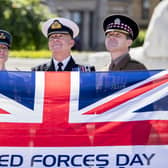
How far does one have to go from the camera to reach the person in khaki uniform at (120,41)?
4977 mm

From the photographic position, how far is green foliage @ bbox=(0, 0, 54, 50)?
18.6m

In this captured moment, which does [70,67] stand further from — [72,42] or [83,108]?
[83,108]

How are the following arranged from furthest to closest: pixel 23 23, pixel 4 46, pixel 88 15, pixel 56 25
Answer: pixel 88 15 < pixel 23 23 < pixel 4 46 < pixel 56 25

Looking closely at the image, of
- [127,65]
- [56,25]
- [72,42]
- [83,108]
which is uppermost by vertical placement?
[56,25]

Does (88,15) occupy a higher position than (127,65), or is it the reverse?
(88,15)

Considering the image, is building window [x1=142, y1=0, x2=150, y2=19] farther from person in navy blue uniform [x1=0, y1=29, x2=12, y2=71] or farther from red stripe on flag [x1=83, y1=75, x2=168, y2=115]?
red stripe on flag [x1=83, y1=75, x2=168, y2=115]

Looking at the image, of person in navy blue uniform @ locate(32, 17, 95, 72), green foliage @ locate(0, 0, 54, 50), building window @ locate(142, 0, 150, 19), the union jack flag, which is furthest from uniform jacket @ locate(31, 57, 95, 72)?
building window @ locate(142, 0, 150, 19)

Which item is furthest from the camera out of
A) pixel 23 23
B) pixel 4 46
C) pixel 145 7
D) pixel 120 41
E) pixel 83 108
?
pixel 145 7

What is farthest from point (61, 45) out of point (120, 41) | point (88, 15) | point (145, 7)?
point (145, 7)

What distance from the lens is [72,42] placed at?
5277 mm

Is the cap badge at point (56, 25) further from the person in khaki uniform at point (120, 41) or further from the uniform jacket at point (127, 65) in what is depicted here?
the uniform jacket at point (127, 65)

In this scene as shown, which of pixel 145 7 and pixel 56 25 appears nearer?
pixel 56 25

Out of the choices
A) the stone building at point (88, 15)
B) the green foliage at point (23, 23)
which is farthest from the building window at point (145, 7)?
the green foliage at point (23, 23)

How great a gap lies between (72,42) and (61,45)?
157mm
